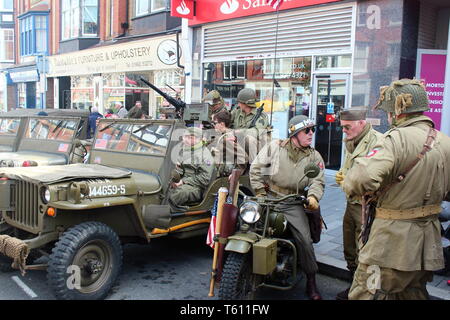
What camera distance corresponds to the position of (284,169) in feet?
14.3

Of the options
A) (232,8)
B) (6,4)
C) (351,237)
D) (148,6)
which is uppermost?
(6,4)

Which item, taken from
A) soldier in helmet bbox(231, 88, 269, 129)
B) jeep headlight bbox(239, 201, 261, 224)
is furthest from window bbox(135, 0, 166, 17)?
jeep headlight bbox(239, 201, 261, 224)

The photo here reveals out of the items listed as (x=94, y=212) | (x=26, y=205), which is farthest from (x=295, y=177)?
(x=26, y=205)

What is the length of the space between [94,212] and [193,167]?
140 cm

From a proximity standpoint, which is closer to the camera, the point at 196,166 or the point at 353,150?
the point at 353,150

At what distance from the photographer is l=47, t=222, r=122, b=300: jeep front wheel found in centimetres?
374

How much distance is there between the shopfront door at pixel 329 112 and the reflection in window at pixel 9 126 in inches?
232

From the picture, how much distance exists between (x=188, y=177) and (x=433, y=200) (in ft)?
9.63

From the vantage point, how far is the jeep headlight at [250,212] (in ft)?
12.5

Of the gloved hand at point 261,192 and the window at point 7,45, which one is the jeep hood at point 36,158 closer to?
the gloved hand at point 261,192

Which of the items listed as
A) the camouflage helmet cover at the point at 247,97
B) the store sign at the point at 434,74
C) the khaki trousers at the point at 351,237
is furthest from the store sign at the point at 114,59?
the khaki trousers at the point at 351,237

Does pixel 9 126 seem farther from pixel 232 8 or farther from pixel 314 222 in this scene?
pixel 232 8
